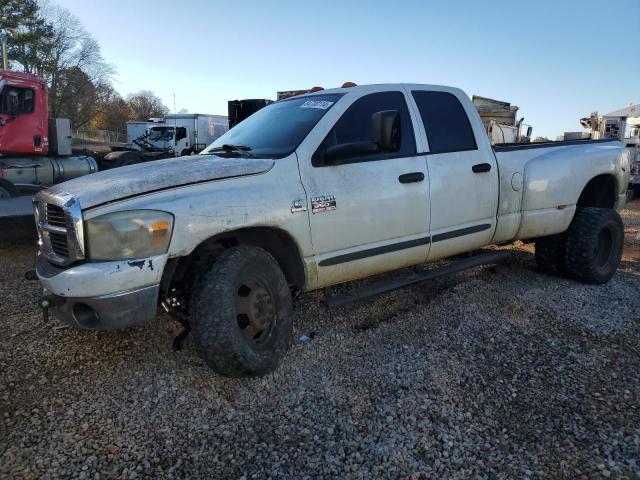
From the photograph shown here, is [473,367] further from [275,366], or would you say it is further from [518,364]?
[275,366]

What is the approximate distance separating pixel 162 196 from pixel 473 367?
2.36 meters

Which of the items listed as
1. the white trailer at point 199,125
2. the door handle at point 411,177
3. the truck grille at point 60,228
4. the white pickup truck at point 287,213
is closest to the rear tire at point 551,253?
the white pickup truck at point 287,213

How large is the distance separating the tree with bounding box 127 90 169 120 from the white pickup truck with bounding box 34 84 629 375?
6520 cm

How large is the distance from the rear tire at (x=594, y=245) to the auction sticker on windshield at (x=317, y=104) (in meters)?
3.17

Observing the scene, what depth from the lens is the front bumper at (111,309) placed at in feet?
9.12

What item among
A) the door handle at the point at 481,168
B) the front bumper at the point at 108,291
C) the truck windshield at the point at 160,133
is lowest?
the front bumper at the point at 108,291

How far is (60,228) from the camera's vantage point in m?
3.01

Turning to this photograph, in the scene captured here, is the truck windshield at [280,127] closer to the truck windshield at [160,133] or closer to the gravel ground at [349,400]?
the gravel ground at [349,400]

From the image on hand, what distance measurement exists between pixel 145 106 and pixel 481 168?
72913 mm

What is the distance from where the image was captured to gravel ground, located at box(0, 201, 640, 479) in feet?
8.19

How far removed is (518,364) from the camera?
3.54m

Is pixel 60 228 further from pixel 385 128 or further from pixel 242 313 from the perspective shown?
pixel 385 128

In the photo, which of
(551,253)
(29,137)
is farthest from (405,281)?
(29,137)

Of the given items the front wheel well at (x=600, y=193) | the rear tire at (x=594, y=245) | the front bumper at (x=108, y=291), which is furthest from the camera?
the front wheel well at (x=600, y=193)
